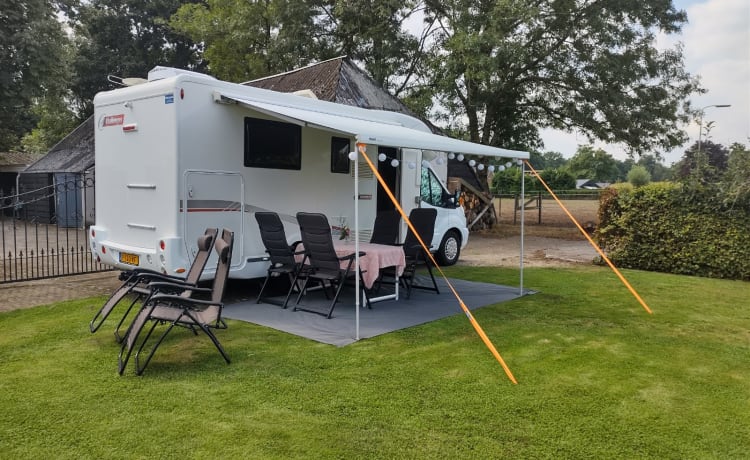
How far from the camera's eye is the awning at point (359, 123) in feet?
18.6

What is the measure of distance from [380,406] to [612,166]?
8185 cm

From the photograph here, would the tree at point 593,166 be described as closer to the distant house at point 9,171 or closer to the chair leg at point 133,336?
the distant house at point 9,171

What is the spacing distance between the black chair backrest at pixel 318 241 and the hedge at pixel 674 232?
20.9 ft

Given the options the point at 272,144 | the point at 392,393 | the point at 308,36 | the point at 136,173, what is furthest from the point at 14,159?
the point at 392,393

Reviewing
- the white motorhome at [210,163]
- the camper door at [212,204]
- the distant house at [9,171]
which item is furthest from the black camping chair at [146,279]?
the distant house at [9,171]

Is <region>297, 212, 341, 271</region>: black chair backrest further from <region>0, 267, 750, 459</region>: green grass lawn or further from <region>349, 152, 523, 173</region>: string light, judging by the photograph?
<region>349, 152, 523, 173</region>: string light

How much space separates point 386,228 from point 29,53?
17.0 meters

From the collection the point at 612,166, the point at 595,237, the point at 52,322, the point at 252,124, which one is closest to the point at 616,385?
the point at 252,124

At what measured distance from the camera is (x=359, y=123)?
274 inches

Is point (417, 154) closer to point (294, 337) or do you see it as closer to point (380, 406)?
point (294, 337)

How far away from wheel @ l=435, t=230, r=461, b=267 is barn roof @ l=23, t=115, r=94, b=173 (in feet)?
37.8

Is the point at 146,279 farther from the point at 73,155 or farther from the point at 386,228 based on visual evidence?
the point at 73,155

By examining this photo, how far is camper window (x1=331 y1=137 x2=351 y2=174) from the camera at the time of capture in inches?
306

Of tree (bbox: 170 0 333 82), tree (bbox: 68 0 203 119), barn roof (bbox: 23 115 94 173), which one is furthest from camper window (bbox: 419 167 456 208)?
tree (bbox: 68 0 203 119)
